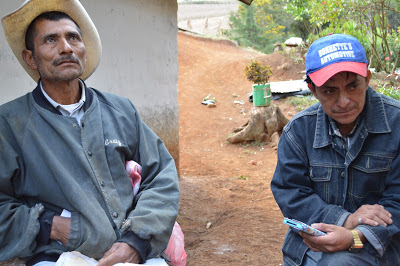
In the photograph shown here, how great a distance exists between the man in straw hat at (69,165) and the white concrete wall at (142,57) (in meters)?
2.23

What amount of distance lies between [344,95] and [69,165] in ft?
4.62

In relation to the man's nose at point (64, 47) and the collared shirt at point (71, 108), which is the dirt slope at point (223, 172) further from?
the man's nose at point (64, 47)

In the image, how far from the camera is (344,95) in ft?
6.68

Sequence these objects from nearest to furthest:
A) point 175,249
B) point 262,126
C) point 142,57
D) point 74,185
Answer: point 74,185, point 175,249, point 142,57, point 262,126

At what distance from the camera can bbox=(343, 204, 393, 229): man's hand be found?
1952mm

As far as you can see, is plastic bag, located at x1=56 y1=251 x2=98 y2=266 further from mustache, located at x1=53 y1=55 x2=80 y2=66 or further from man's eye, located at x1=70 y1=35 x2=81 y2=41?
man's eye, located at x1=70 y1=35 x2=81 y2=41

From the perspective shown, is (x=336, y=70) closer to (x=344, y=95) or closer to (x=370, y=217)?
(x=344, y=95)

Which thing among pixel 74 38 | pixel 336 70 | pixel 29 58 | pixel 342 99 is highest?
pixel 74 38

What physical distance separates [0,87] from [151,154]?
1741 mm

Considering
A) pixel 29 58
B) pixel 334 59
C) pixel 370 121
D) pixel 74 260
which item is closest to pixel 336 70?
pixel 334 59

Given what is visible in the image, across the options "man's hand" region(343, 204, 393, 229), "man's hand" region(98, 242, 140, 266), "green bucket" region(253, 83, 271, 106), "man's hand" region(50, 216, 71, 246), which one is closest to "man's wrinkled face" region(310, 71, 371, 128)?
"man's hand" region(343, 204, 393, 229)

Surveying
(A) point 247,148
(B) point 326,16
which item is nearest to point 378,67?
(B) point 326,16

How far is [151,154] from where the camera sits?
232cm

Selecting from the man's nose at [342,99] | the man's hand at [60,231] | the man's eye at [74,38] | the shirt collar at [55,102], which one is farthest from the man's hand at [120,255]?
the man's nose at [342,99]
